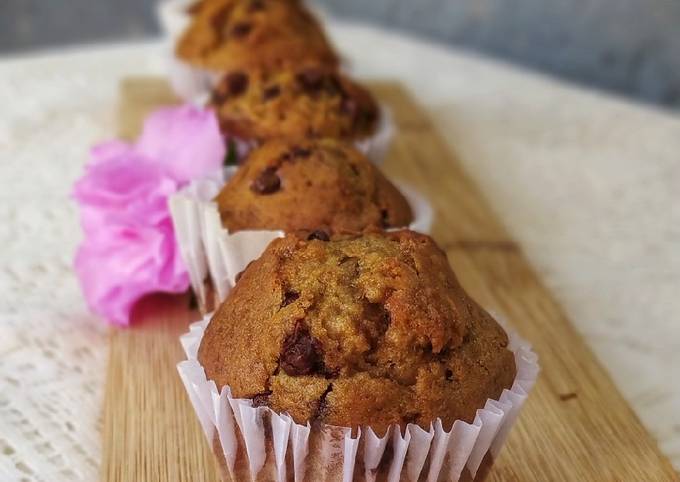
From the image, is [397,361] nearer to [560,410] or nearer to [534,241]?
[560,410]

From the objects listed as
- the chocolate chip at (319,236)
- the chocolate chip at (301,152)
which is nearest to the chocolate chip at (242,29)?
the chocolate chip at (301,152)

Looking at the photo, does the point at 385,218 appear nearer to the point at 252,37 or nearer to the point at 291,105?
the point at 291,105

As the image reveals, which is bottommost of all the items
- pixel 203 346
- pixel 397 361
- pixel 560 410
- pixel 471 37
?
pixel 471 37

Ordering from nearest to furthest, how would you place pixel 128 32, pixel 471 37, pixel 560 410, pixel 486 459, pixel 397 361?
pixel 397 361
pixel 486 459
pixel 560 410
pixel 471 37
pixel 128 32

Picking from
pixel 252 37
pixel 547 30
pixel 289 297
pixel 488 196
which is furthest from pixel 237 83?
pixel 547 30

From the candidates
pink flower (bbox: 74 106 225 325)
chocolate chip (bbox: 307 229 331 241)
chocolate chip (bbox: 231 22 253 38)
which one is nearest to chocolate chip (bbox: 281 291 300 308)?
chocolate chip (bbox: 307 229 331 241)

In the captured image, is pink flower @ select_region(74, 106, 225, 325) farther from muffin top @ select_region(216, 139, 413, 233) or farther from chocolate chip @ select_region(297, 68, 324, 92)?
chocolate chip @ select_region(297, 68, 324, 92)

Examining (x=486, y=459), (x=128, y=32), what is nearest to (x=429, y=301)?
(x=486, y=459)
